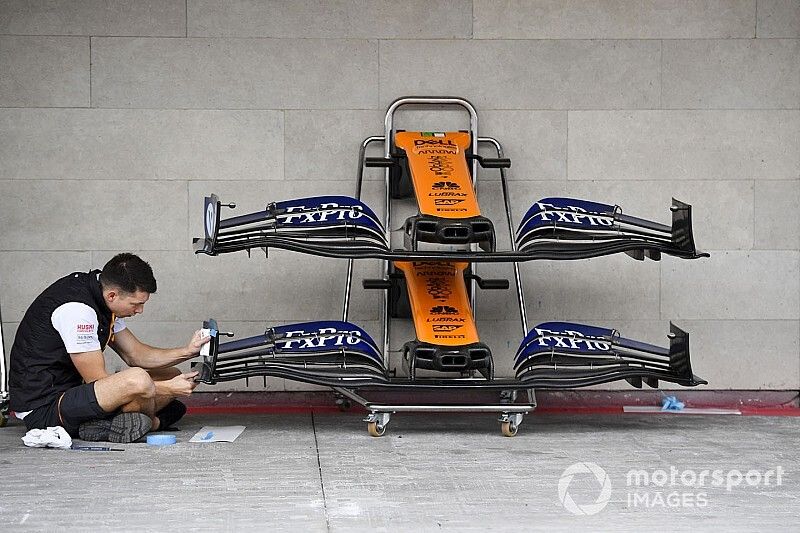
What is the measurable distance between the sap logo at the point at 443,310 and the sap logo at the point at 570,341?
0.39 metres

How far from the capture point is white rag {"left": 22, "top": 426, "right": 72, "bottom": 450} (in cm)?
423

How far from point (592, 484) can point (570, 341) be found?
1109 millimetres

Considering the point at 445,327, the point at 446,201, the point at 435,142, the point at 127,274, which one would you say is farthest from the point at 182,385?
the point at 435,142

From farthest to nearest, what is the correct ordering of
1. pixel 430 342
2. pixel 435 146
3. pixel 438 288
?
pixel 435 146, pixel 438 288, pixel 430 342

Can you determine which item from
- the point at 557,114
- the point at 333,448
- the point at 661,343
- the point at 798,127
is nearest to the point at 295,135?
the point at 557,114

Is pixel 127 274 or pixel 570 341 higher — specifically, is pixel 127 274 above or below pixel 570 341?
above

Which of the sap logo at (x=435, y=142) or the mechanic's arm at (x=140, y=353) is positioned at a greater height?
the sap logo at (x=435, y=142)

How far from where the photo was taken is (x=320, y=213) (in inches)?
179

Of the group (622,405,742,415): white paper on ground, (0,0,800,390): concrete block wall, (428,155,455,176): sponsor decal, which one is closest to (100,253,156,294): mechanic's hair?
(0,0,800,390): concrete block wall

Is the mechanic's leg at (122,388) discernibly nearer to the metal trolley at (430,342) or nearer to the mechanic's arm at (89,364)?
the mechanic's arm at (89,364)

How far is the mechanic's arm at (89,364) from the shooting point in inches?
171

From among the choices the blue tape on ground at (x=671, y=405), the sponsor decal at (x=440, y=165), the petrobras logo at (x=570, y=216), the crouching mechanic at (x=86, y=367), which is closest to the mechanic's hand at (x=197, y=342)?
the crouching mechanic at (x=86, y=367)

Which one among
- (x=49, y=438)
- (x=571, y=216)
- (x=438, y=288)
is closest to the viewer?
(x=49, y=438)

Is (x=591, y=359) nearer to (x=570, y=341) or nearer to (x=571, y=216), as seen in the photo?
(x=570, y=341)
